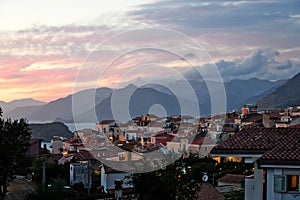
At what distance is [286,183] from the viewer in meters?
6.25

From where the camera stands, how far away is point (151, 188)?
988cm

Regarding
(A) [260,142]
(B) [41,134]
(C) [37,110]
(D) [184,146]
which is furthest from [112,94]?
(B) [41,134]

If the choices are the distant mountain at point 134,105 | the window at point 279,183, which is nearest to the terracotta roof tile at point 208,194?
the window at point 279,183

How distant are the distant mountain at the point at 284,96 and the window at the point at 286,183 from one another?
84.2 metres

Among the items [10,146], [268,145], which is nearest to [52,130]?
[10,146]

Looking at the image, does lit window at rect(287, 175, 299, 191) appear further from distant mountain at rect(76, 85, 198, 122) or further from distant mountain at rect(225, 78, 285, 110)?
distant mountain at rect(225, 78, 285, 110)

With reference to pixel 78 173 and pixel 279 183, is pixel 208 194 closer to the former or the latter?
pixel 279 183

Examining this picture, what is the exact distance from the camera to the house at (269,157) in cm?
618

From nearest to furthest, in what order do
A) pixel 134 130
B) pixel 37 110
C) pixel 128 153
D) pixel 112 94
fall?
pixel 128 153, pixel 112 94, pixel 134 130, pixel 37 110

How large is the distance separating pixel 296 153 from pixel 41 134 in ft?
268

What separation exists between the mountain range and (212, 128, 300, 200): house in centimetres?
1535

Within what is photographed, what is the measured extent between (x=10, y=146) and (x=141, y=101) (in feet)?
140

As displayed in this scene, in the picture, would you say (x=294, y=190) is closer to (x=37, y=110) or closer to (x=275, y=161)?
(x=275, y=161)

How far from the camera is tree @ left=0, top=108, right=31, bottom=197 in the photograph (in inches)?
597
